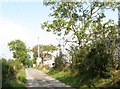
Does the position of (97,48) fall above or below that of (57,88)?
above

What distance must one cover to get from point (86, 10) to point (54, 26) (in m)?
4.32

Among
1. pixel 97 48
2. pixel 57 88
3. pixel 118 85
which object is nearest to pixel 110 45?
pixel 97 48

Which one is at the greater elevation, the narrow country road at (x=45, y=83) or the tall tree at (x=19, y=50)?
the tall tree at (x=19, y=50)

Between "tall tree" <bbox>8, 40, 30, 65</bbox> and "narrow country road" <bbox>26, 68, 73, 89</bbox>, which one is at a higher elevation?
Result: "tall tree" <bbox>8, 40, 30, 65</bbox>

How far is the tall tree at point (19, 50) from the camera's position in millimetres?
126875

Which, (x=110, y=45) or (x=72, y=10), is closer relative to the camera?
(x=110, y=45)

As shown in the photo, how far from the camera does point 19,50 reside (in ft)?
424

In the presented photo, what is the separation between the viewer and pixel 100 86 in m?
25.1

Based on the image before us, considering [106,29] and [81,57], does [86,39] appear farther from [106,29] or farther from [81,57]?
[81,57]

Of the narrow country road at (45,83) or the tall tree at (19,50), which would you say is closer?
the narrow country road at (45,83)

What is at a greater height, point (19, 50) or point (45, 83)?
point (19, 50)

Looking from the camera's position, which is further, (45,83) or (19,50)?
(19,50)

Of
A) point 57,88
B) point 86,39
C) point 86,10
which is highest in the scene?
point 86,10

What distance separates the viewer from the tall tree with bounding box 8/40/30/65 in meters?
127
